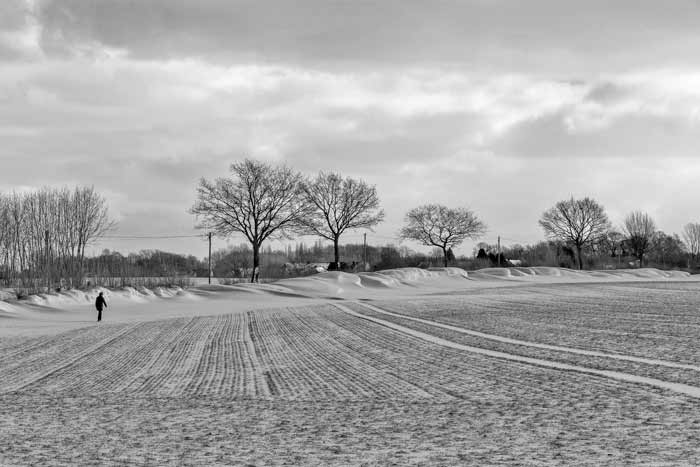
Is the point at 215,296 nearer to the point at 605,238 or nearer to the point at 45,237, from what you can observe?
the point at 45,237

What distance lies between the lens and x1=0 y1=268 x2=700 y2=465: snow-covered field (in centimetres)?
488

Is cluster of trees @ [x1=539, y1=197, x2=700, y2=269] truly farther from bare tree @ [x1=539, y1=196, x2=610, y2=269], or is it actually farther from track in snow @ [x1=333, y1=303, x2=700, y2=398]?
track in snow @ [x1=333, y1=303, x2=700, y2=398]

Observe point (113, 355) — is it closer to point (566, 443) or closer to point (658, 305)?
point (566, 443)

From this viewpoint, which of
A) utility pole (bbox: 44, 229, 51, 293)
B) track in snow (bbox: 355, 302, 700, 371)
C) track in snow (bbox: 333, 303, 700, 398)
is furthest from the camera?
utility pole (bbox: 44, 229, 51, 293)

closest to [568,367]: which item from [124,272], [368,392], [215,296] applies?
[368,392]

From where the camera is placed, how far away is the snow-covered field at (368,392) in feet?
16.0

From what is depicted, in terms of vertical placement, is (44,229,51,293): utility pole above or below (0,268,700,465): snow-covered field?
above

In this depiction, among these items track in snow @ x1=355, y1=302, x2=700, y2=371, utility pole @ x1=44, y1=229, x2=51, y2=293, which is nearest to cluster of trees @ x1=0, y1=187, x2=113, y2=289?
utility pole @ x1=44, y1=229, x2=51, y2=293

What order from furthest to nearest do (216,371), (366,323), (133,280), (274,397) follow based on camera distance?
1. (133,280)
2. (366,323)
3. (216,371)
4. (274,397)

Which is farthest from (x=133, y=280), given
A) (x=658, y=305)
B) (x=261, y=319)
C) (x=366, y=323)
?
(x=658, y=305)

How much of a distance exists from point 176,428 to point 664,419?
13.3ft

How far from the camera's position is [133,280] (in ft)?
116

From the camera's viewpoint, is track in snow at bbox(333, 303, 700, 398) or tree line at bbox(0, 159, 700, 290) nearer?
track in snow at bbox(333, 303, 700, 398)

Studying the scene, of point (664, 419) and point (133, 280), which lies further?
point (133, 280)
